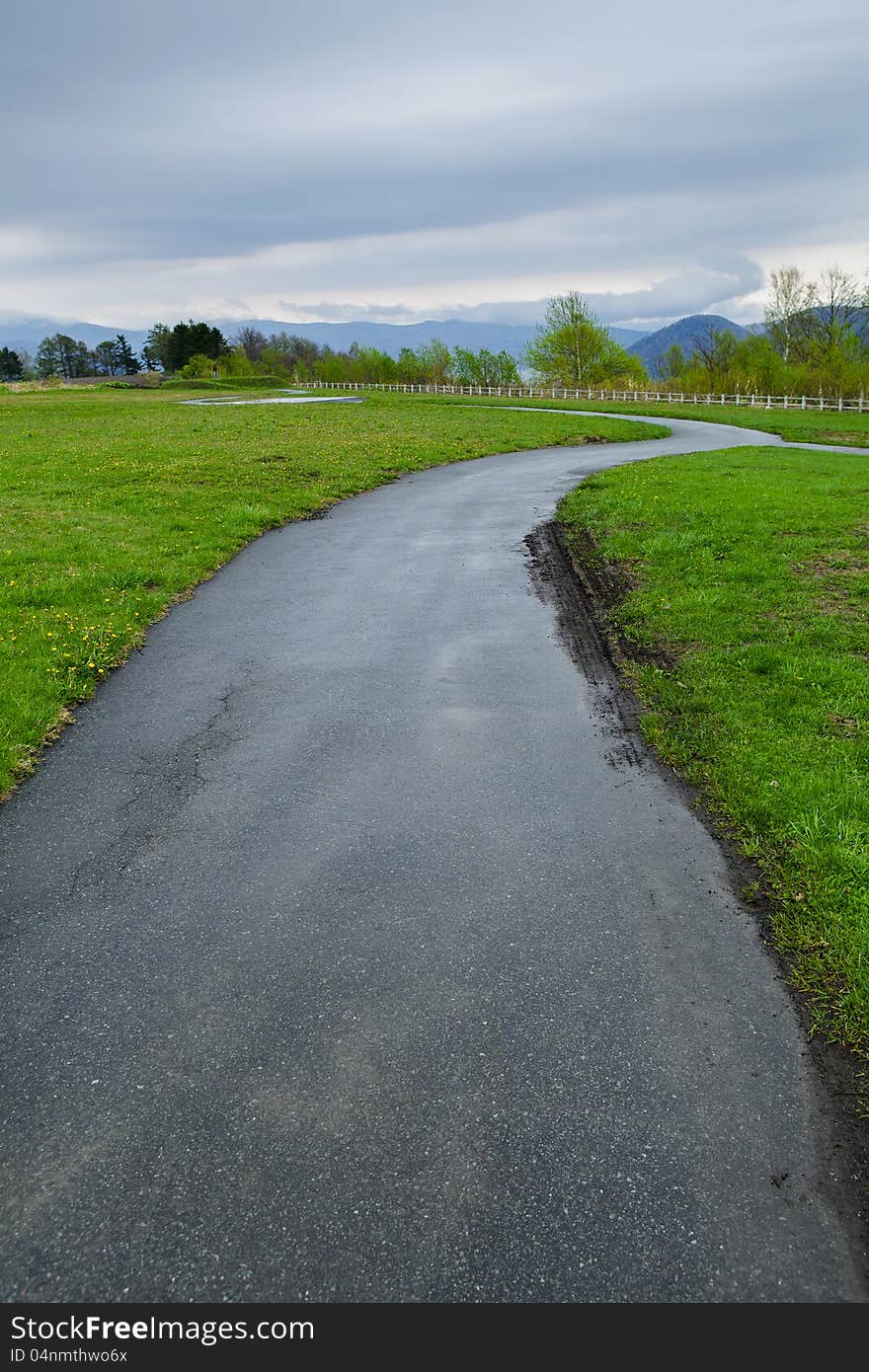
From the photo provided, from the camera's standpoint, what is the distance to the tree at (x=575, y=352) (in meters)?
71.3

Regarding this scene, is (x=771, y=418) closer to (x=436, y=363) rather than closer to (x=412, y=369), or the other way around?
(x=436, y=363)

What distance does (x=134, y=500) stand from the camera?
1664 cm

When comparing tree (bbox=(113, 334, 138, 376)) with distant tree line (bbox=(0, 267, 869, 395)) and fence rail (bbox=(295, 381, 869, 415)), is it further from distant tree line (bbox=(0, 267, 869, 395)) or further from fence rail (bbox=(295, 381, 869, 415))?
fence rail (bbox=(295, 381, 869, 415))

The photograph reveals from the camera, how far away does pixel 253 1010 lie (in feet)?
12.1

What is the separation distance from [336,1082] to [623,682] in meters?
5.34

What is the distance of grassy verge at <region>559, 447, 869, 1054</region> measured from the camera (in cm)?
425

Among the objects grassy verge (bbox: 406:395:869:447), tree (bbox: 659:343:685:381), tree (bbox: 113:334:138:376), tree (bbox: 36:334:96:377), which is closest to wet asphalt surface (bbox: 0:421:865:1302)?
grassy verge (bbox: 406:395:869:447)

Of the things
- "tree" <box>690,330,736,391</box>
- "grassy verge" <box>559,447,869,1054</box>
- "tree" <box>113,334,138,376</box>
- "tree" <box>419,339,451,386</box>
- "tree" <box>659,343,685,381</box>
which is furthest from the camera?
"tree" <box>113,334,138,376</box>

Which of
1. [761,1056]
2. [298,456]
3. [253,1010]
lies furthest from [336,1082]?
[298,456]

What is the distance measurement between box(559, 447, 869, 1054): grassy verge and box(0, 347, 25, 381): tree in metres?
134

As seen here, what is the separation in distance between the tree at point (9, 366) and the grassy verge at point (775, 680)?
440ft

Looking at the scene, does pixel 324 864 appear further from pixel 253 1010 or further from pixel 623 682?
pixel 623 682

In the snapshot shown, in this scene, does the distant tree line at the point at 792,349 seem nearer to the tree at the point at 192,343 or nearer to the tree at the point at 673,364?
the tree at the point at 673,364
